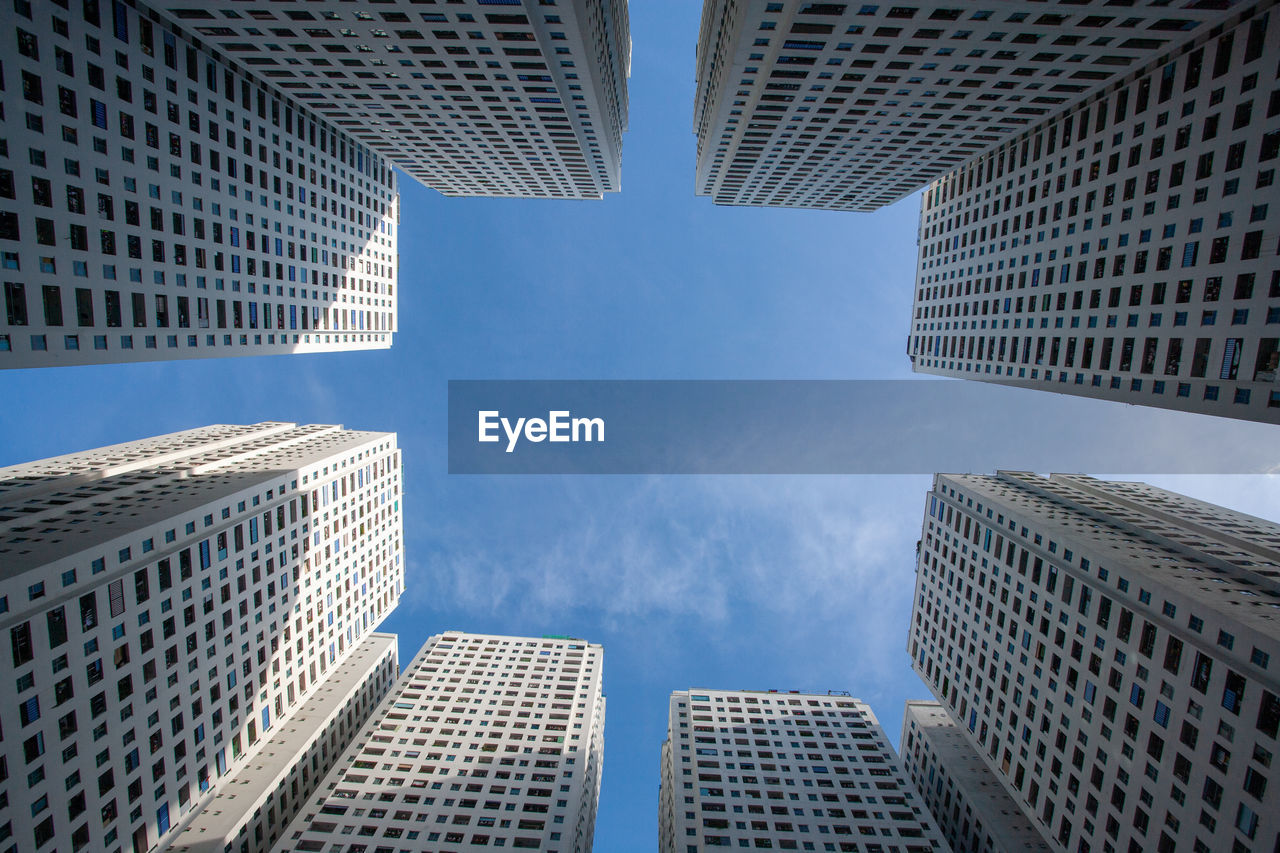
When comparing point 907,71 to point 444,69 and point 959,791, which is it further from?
point 959,791

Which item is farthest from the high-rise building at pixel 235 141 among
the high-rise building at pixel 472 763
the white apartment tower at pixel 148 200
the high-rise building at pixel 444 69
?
the high-rise building at pixel 472 763

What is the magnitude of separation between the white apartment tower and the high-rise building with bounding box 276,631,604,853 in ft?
163

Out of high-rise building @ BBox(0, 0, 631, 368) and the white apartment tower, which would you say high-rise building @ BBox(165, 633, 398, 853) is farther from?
high-rise building @ BBox(0, 0, 631, 368)

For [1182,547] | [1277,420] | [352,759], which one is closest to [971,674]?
[1182,547]

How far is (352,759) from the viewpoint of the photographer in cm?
6825

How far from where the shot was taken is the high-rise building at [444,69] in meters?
44.0

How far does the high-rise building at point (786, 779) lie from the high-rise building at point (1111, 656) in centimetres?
1244

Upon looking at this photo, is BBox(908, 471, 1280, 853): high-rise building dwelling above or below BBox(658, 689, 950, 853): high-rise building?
A: above

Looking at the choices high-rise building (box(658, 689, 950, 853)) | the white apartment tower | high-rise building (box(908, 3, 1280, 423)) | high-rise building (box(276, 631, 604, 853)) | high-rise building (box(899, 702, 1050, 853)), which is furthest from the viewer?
high-rise building (box(899, 702, 1050, 853))

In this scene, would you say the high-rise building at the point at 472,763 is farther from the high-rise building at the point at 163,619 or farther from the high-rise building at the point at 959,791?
the high-rise building at the point at 959,791

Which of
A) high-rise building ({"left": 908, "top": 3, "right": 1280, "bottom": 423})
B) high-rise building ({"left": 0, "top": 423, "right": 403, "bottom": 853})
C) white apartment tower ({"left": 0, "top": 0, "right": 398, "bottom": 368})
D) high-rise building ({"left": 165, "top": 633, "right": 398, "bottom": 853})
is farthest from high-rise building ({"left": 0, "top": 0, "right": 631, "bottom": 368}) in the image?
high-rise building ({"left": 908, "top": 3, "right": 1280, "bottom": 423})

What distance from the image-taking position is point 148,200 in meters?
41.5

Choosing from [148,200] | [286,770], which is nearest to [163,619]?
[286,770]

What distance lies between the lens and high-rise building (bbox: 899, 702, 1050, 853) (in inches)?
2495
